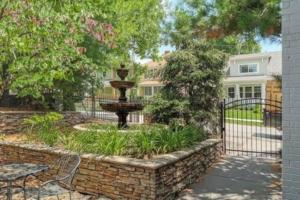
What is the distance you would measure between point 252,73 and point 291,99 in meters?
29.1

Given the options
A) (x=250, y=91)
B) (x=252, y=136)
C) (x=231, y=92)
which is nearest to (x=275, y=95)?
(x=252, y=136)

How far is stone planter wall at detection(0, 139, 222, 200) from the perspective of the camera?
6164 mm

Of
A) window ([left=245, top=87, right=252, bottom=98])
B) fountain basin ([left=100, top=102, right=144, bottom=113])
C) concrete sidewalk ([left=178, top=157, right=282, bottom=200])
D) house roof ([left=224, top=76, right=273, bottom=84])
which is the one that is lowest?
concrete sidewalk ([left=178, top=157, right=282, bottom=200])

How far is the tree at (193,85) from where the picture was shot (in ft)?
34.3

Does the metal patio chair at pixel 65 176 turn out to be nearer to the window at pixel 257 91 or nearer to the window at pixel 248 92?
the window at pixel 257 91

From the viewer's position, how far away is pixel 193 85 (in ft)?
35.2

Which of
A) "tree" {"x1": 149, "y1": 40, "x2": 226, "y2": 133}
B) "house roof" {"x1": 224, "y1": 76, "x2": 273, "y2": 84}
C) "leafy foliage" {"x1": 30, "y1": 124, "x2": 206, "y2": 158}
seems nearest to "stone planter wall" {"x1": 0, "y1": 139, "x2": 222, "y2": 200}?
"leafy foliage" {"x1": 30, "y1": 124, "x2": 206, "y2": 158}

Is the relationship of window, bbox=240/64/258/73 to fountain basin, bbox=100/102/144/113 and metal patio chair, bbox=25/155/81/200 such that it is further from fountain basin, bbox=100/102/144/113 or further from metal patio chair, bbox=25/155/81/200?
metal patio chair, bbox=25/155/81/200

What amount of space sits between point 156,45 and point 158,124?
30.7 ft

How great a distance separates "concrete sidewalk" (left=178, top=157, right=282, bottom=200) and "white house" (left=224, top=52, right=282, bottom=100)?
2137 cm

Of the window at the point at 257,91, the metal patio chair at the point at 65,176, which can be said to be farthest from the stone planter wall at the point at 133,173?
Result: the window at the point at 257,91

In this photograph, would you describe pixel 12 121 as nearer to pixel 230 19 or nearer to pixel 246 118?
pixel 230 19

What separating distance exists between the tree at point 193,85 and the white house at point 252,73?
19875mm

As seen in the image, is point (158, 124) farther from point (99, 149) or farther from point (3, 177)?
point (3, 177)
